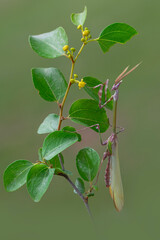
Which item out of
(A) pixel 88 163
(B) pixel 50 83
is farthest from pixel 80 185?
(B) pixel 50 83

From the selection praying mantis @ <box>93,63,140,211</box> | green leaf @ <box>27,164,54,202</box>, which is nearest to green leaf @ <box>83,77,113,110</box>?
praying mantis @ <box>93,63,140,211</box>

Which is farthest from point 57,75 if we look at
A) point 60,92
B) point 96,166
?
point 96,166

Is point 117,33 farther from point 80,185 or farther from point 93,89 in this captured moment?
point 80,185

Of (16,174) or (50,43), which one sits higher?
(50,43)

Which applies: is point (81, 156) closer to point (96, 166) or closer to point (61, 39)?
point (96, 166)

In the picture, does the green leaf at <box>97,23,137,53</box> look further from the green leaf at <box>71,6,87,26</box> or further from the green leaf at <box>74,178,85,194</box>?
the green leaf at <box>74,178,85,194</box>

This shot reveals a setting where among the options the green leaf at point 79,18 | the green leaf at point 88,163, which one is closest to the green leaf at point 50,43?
the green leaf at point 79,18
